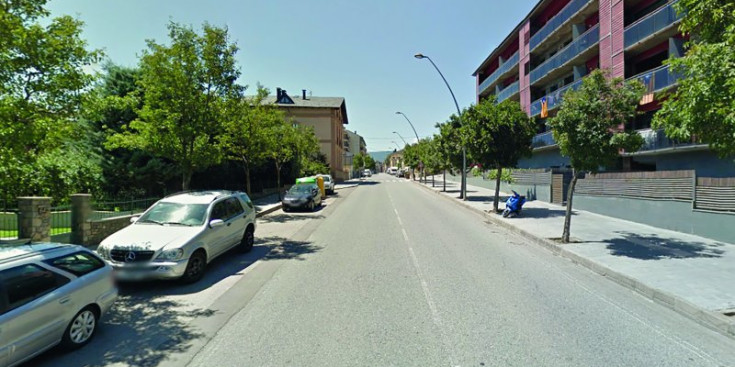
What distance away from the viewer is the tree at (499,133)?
17.3 meters

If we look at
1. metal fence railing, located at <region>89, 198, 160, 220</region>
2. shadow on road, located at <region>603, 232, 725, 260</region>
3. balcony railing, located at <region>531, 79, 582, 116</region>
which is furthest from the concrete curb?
balcony railing, located at <region>531, 79, 582, 116</region>

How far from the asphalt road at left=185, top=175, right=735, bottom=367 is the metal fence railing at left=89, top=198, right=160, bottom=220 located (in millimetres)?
5707

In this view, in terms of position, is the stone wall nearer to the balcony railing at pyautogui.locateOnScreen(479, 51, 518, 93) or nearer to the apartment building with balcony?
the apartment building with balcony

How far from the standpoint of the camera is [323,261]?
8.52 metres

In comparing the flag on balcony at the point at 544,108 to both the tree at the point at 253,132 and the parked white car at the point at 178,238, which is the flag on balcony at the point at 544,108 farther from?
the parked white car at the point at 178,238

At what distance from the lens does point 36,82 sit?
616 centimetres

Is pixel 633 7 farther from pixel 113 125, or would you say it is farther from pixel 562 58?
pixel 113 125

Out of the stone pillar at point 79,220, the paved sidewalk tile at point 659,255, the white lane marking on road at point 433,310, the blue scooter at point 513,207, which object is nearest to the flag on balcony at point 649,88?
the paved sidewalk tile at point 659,255

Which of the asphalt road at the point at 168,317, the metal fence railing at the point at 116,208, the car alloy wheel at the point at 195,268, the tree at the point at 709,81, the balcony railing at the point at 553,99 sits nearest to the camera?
the asphalt road at the point at 168,317

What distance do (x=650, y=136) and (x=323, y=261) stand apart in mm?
16356

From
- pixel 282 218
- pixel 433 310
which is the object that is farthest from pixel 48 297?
pixel 282 218

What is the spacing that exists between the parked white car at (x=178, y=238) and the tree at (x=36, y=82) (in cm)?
197

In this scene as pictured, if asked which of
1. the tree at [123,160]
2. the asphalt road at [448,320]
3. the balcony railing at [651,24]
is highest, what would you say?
the balcony railing at [651,24]

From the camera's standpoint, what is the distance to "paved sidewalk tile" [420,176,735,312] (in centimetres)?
605
